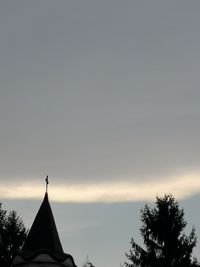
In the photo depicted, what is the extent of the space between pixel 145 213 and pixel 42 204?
8.08m

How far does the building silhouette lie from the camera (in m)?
37.9

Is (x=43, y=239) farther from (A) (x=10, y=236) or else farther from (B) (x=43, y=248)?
(A) (x=10, y=236)

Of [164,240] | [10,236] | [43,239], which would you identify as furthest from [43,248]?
[10,236]

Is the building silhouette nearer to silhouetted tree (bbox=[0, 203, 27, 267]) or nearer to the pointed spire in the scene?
the pointed spire

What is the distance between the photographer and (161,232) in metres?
44.4

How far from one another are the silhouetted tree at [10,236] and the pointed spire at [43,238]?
Result: 16984 mm

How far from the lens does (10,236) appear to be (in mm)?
59844

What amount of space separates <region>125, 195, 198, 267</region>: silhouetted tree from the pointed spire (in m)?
6.53

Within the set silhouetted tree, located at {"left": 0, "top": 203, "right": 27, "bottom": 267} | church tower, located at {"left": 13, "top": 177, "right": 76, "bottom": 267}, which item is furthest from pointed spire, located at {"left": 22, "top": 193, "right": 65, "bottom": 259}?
silhouetted tree, located at {"left": 0, "top": 203, "right": 27, "bottom": 267}

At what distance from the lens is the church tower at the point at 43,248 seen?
124 feet

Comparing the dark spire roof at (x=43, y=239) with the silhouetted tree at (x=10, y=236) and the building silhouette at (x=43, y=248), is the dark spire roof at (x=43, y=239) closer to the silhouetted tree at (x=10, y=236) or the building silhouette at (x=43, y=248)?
the building silhouette at (x=43, y=248)

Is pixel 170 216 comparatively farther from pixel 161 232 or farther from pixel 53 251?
pixel 53 251

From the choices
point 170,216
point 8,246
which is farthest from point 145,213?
point 8,246

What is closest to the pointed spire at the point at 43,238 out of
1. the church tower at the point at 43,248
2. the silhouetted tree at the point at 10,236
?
the church tower at the point at 43,248
